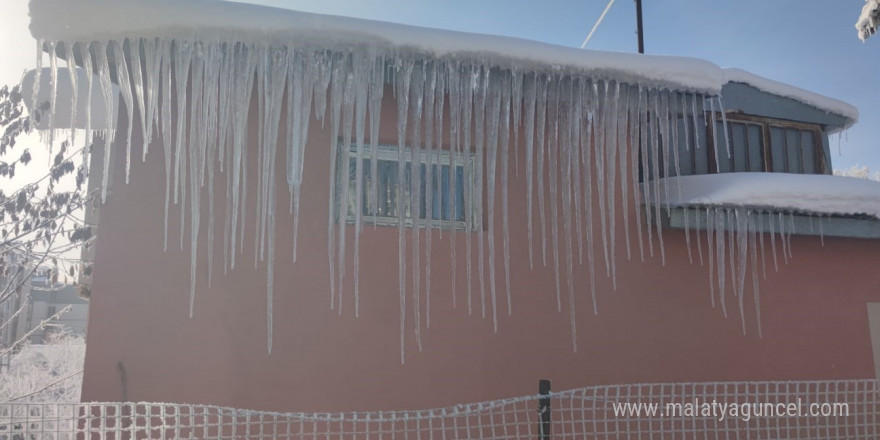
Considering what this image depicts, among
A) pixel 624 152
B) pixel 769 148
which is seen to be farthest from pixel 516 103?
pixel 769 148

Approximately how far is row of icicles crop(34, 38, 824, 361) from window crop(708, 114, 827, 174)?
1270 millimetres

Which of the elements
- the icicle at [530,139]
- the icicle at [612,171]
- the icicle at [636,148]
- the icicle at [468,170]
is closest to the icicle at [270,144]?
the icicle at [468,170]

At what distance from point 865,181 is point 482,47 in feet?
13.1

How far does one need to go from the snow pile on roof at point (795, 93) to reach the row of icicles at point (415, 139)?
4.96ft

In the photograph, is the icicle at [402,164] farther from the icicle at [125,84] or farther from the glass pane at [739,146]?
the glass pane at [739,146]

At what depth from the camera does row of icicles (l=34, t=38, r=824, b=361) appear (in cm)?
419

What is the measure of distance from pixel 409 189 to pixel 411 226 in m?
0.30

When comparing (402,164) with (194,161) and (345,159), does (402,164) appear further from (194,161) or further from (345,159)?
(194,161)

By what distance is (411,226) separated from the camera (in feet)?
15.6

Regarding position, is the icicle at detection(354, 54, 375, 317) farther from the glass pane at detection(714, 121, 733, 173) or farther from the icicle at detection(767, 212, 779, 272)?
the glass pane at detection(714, 121, 733, 173)

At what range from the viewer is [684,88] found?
4863mm

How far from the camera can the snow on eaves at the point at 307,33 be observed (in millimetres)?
3812

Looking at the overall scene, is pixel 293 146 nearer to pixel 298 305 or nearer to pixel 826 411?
pixel 298 305

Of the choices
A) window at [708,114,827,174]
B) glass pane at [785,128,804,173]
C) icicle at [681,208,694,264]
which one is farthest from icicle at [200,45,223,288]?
glass pane at [785,128,804,173]
